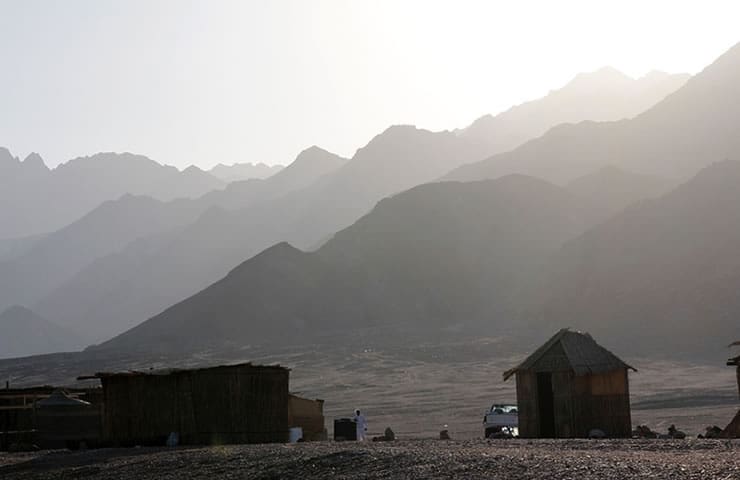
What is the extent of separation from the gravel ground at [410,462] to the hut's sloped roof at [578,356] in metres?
6.80

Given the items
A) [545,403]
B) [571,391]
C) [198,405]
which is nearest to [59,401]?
[198,405]

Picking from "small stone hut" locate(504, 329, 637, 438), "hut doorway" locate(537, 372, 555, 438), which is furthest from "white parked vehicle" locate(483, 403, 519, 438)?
"hut doorway" locate(537, 372, 555, 438)

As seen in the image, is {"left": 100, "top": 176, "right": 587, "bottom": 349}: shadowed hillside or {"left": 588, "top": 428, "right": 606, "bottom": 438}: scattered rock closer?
{"left": 588, "top": 428, "right": 606, "bottom": 438}: scattered rock

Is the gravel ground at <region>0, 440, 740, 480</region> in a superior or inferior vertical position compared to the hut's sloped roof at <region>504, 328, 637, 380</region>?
inferior

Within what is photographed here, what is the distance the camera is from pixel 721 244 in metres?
101

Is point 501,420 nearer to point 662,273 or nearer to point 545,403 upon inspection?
point 545,403

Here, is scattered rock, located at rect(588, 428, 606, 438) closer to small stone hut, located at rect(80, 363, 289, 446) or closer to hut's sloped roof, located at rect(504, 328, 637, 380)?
hut's sloped roof, located at rect(504, 328, 637, 380)

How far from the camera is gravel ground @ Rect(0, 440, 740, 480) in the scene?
17.6 metres

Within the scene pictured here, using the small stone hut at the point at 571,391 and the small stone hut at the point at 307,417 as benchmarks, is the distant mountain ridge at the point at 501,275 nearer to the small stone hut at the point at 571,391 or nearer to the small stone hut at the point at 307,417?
the small stone hut at the point at 571,391

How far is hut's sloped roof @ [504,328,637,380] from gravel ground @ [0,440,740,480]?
22.3ft

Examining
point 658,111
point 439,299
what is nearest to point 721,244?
point 439,299

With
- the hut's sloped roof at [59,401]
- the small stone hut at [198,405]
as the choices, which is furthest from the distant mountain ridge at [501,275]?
the small stone hut at [198,405]

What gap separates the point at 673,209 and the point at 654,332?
24336 millimetres

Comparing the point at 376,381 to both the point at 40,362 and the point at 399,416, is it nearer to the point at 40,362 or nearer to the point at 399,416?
the point at 399,416
